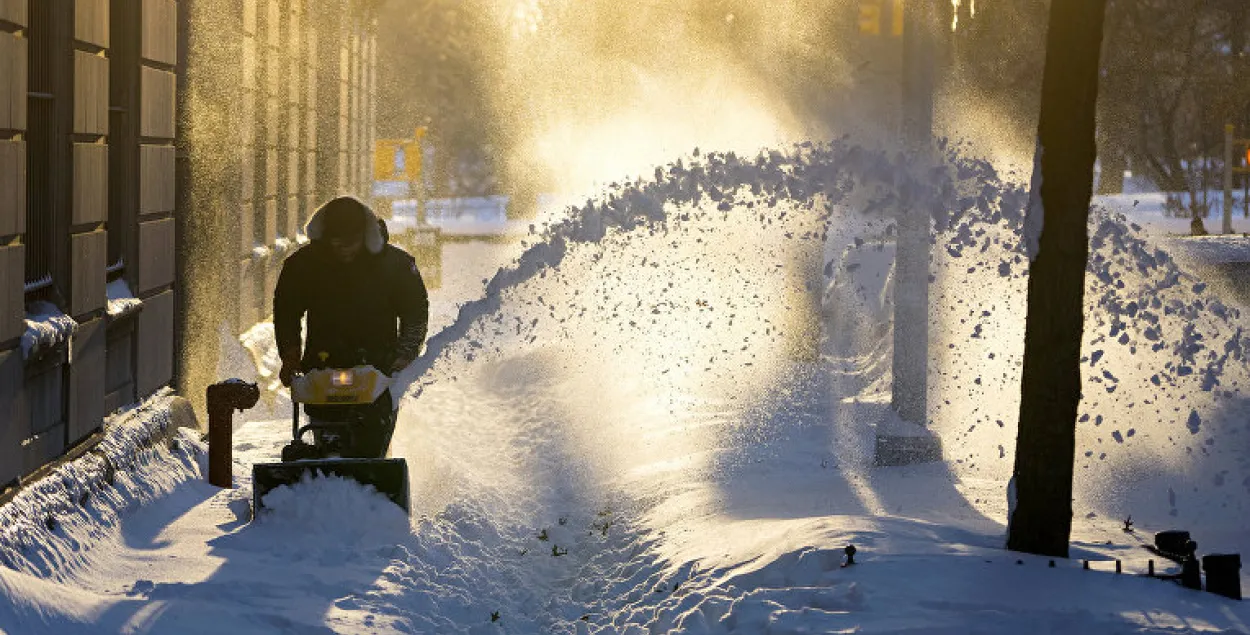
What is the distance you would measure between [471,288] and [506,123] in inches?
1843

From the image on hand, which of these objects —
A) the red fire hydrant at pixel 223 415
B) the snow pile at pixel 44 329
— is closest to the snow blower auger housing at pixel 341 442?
the snow pile at pixel 44 329

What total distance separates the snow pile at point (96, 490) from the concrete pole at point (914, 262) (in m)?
4.88

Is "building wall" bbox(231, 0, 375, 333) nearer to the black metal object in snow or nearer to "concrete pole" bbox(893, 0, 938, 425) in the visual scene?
"concrete pole" bbox(893, 0, 938, 425)

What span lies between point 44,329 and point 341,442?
4.83 feet

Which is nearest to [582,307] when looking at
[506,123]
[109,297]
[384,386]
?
[109,297]

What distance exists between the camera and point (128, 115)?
10.3 metres

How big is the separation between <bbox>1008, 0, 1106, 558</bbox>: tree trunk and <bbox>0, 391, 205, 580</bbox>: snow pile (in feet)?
13.1

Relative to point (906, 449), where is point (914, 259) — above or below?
above

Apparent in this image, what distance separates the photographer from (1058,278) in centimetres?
693

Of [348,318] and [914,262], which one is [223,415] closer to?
[348,318]

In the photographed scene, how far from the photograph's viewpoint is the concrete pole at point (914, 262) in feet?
39.2

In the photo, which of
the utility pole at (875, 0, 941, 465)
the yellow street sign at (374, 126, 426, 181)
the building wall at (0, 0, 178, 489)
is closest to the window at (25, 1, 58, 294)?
the building wall at (0, 0, 178, 489)

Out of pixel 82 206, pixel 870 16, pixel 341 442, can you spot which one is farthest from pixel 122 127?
pixel 870 16

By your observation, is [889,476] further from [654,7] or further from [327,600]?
[654,7]
